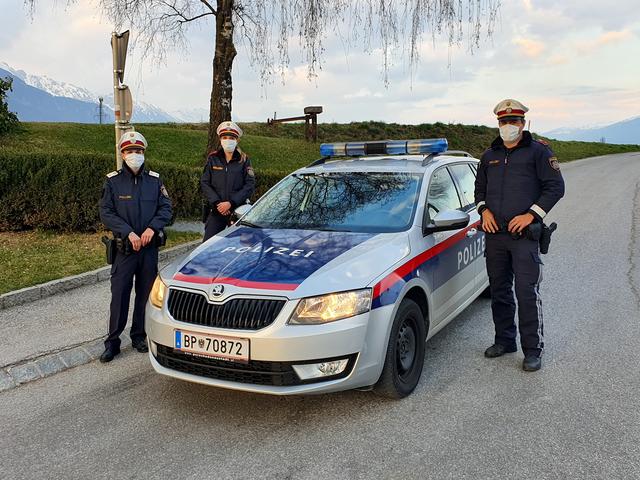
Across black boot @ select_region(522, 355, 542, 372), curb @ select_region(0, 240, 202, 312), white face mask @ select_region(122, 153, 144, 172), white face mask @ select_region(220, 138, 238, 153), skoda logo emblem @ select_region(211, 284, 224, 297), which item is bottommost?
black boot @ select_region(522, 355, 542, 372)

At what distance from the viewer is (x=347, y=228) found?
4.14 m

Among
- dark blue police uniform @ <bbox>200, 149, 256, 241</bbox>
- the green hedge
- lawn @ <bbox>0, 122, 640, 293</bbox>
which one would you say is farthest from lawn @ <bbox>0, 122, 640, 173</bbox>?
dark blue police uniform @ <bbox>200, 149, 256, 241</bbox>

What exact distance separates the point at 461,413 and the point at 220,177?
384cm

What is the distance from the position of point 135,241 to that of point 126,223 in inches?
7.3

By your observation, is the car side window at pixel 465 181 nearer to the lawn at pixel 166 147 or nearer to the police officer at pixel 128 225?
the police officer at pixel 128 225

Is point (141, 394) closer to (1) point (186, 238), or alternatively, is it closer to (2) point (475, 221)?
(2) point (475, 221)

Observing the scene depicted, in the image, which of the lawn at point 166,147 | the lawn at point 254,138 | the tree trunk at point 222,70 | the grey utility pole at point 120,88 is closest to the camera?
the grey utility pole at point 120,88

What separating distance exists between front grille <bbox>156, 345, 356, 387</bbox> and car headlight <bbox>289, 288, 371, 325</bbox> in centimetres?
25

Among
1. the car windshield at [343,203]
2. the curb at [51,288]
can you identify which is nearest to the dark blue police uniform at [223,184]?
the car windshield at [343,203]

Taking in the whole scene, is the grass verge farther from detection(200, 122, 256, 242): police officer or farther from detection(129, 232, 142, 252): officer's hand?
detection(129, 232, 142, 252): officer's hand

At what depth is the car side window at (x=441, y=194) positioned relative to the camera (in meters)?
4.51

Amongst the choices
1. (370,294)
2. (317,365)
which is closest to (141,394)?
(317,365)

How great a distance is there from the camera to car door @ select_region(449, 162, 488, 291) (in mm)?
5031

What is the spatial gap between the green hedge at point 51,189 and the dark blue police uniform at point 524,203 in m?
6.10
